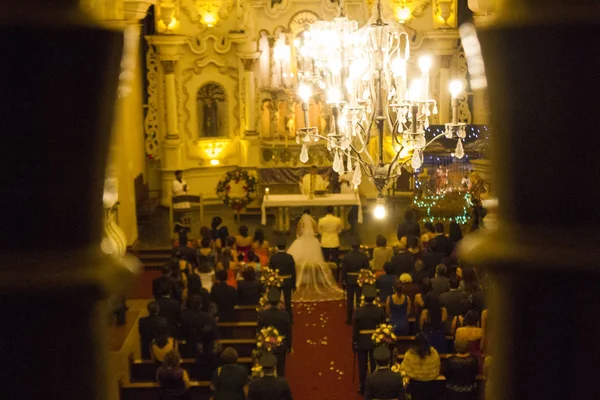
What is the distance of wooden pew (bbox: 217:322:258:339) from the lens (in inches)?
395

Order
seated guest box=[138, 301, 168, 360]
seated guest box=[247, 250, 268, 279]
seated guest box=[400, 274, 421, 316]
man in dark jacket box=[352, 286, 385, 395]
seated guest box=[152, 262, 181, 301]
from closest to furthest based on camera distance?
seated guest box=[138, 301, 168, 360]
man in dark jacket box=[352, 286, 385, 395]
seated guest box=[152, 262, 181, 301]
seated guest box=[400, 274, 421, 316]
seated guest box=[247, 250, 268, 279]

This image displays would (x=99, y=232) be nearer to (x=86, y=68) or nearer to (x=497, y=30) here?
(x=86, y=68)

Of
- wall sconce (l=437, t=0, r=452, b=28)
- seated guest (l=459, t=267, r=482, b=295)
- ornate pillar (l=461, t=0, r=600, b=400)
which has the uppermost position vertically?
wall sconce (l=437, t=0, r=452, b=28)

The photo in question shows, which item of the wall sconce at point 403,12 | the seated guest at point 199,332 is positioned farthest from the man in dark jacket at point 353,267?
the wall sconce at point 403,12

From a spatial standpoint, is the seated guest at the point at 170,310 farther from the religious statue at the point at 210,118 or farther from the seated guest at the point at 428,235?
the religious statue at the point at 210,118

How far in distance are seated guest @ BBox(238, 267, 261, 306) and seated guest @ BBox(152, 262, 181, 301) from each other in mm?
879

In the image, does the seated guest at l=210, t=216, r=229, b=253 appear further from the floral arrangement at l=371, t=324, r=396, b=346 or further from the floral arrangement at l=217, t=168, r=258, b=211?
the floral arrangement at l=371, t=324, r=396, b=346

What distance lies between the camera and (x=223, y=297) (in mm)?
10320

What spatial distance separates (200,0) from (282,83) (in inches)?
108

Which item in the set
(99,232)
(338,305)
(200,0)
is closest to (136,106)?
(200,0)

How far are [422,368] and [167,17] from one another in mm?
12813

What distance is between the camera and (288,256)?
457 inches

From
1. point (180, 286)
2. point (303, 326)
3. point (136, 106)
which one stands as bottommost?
point (303, 326)

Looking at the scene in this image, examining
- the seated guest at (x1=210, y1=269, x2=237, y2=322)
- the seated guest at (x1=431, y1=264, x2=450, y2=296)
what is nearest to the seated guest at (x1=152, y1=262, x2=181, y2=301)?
the seated guest at (x1=210, y1=269, x2=237, y2=322)
